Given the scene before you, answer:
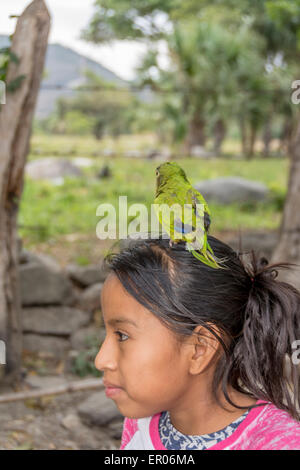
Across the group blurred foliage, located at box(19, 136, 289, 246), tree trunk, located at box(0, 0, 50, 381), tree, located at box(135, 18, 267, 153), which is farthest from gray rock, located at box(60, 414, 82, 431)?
tree, located at box(135, 18, 267, 153)

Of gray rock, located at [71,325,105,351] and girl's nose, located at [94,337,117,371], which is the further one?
gray rock, located at [71,325,105,351]

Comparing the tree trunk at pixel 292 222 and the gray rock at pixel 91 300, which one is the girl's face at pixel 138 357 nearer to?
the tree trunk at pixel 292 222

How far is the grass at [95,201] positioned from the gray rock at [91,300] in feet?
1.80

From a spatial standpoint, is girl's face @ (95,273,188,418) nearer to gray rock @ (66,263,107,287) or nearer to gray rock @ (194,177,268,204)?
gray rock @ (66,263,107,287)

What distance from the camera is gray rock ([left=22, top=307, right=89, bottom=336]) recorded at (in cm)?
444

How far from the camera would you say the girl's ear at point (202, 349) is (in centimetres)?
115

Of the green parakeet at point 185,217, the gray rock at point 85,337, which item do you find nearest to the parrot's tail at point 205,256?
the green parakeet at point 185,217

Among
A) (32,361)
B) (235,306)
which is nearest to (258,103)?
(32,361)

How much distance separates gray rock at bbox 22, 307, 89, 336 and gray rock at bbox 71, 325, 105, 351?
0.12 meters

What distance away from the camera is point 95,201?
7.61 meters

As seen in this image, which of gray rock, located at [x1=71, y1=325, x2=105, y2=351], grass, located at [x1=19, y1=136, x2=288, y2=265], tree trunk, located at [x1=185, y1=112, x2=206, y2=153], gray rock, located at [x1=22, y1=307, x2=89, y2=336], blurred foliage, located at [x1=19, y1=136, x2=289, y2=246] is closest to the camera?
gray rock, located at [x1=71, y1=325, x2=105, y2=351]

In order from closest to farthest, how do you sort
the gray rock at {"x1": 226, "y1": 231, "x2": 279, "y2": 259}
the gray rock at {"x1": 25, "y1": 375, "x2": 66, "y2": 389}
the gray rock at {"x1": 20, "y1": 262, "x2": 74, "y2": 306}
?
the gray rock at {"x1": 25, "y1": 375, "x2": 66, "y2": 389} < the gray rock at {"x1": 20, "y1": 262, "x2": 74, "y2": 306} < the gray rock at {"x1": 226, "y1": 231, "x2": 279, "y2": 259}

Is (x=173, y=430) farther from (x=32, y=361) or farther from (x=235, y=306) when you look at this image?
(x=32, y=361)

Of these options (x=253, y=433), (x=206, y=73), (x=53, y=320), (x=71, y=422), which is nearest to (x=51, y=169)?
(x=53, y=320)
